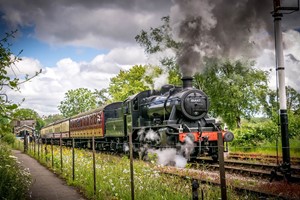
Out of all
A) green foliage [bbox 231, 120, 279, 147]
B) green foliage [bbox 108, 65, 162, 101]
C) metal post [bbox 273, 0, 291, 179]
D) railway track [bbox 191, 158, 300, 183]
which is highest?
green foliage [bbox 108, 65, 162, 101]

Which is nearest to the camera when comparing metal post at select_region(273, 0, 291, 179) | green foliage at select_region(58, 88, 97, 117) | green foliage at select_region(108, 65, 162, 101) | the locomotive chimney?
metal post at select_region(273, 0, 291, 179)

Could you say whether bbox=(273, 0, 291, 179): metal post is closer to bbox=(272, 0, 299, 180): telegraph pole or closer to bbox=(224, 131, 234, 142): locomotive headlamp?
bbox=(272, 0, 299, 180): telegraph pole

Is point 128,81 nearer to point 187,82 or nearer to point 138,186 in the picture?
point 187,82

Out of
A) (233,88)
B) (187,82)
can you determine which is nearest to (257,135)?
(187,82)

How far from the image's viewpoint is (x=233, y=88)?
1075 inches

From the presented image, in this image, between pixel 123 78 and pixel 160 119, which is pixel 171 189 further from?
pixel 123 78

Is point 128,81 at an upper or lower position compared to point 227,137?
upper

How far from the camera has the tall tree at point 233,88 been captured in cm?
2800

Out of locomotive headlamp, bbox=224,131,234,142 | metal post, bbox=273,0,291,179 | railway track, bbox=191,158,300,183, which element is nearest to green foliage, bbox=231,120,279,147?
locomotive headlamp, bbox=224,131,234,142

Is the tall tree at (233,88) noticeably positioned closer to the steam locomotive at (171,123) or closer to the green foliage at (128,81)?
the steam locomotive at (171,123)

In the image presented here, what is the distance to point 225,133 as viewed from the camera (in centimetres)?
1198

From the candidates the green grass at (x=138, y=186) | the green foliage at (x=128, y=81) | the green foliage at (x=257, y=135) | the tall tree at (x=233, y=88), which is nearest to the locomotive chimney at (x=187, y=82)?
the green grass at (x=138, y=186)

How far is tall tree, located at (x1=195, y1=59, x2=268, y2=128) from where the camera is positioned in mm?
28000

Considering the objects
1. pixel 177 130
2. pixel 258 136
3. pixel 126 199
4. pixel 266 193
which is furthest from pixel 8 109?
pixel 258 136
